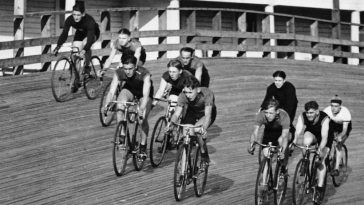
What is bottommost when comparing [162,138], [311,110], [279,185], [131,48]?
[279,185]

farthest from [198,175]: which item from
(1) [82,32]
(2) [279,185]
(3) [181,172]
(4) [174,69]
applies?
(1) [82,32]

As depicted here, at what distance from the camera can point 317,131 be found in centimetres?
1617

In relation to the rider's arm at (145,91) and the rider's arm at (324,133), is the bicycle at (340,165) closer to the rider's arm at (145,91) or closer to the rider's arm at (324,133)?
the rider's arm at (324,133)

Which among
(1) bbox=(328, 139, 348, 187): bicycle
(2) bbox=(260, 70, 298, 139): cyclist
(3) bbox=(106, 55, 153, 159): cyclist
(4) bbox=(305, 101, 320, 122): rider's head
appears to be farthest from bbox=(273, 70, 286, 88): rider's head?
(3) bbox=(106, 55, 153, 159): cyclist

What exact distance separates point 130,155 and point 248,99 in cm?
754

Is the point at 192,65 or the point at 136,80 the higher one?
the point at 192,65

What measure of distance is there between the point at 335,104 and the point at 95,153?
426 cm

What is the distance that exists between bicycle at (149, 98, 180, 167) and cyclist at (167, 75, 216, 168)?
2.22 ft

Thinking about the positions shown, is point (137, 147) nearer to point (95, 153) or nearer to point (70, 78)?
point (95, 153)

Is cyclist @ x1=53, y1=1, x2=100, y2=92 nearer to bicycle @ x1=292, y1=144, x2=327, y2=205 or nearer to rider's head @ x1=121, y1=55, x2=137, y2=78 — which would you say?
rider's head @ x1=121, y1=55, x2=137, y2=78

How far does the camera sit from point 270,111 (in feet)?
50.1

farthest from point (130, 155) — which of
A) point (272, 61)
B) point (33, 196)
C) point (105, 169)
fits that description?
point (272, 61)

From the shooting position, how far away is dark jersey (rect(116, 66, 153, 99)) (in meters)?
16.5

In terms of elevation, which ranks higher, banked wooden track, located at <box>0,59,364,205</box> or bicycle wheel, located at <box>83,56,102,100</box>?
bicycle wheel, located at <box>83,56,102,100</box>
